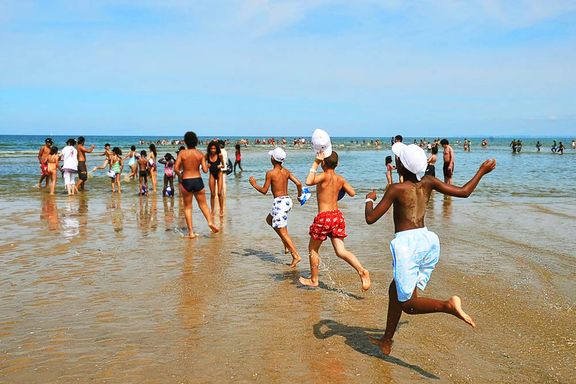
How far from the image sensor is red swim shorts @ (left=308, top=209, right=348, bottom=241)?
21.0ft

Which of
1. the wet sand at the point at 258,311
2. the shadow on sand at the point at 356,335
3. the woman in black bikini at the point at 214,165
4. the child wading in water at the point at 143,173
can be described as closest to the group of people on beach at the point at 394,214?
the shadow on sand at the point at 356,335

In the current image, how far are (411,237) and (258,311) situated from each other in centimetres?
221

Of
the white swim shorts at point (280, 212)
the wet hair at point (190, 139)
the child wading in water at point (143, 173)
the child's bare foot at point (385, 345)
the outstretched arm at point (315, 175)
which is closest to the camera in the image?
the child's bare foot at point (385, 345)

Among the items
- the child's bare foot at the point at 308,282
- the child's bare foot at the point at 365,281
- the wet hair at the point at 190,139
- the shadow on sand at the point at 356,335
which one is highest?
the wet hair at the point at 190,139

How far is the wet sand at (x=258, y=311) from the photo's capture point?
4438mm

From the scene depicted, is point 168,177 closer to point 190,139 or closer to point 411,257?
point 190,139

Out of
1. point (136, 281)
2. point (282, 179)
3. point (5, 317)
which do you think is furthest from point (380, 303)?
point (5, 317)

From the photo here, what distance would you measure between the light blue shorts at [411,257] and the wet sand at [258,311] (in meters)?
0.72

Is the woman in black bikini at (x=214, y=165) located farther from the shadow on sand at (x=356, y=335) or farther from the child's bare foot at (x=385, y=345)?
the child's bare foot at (x=385, y=345)

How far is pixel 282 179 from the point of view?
26.3 ft

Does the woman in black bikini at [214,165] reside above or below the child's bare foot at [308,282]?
above

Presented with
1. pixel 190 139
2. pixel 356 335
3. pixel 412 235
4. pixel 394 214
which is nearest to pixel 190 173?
pixel 190 139

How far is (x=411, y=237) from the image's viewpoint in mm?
4402

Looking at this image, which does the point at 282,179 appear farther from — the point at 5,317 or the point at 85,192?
the point at 85,192
